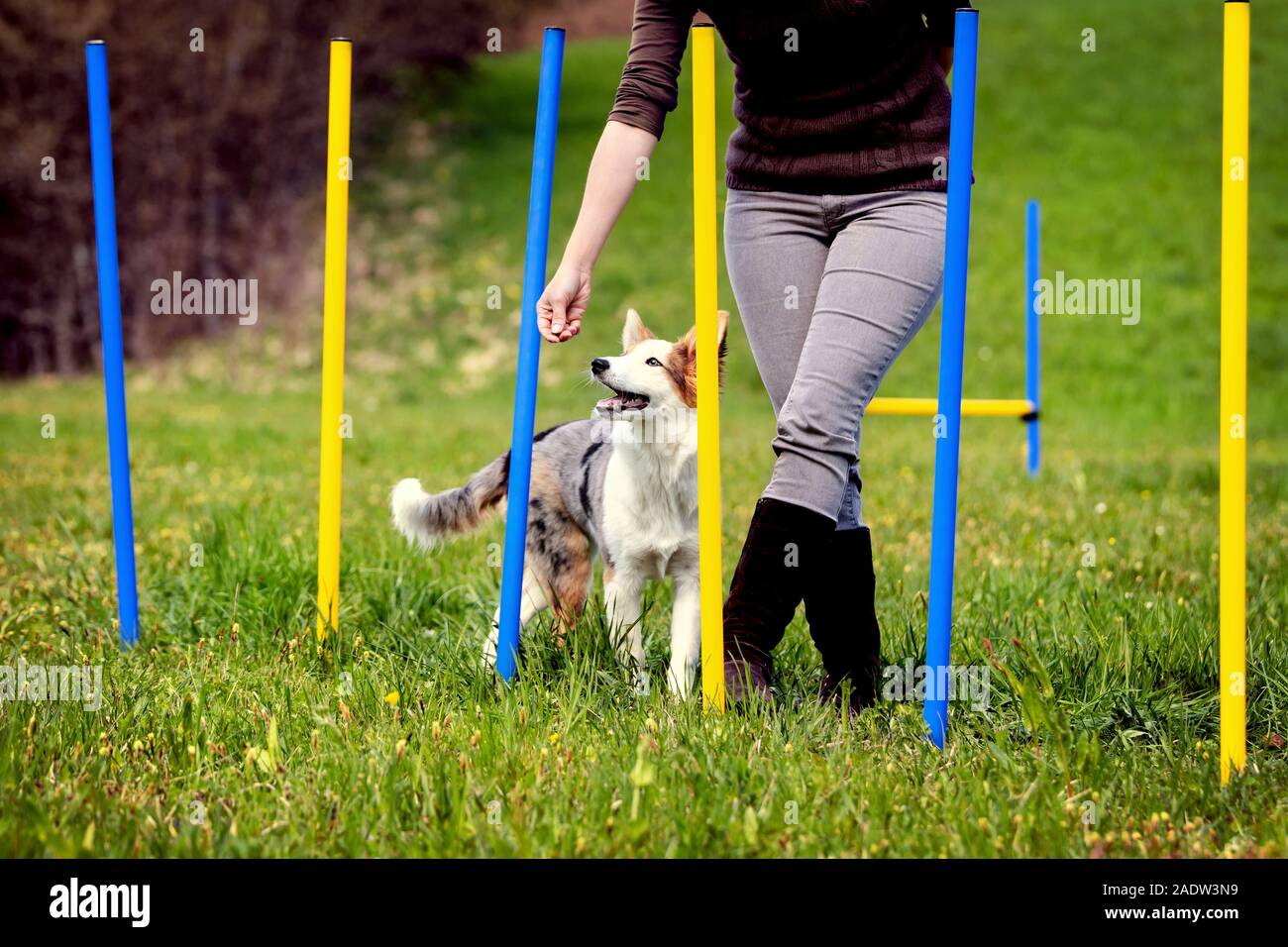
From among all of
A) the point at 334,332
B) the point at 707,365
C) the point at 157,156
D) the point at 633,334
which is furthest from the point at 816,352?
the point at 157,156

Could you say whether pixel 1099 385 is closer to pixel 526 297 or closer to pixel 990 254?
pixel 990 254

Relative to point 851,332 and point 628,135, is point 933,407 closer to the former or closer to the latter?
point 851,332

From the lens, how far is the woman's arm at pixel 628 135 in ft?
9.93

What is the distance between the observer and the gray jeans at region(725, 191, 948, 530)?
9.50 ft

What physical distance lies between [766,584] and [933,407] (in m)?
3.08

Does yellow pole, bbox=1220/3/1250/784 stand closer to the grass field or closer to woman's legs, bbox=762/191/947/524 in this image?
the grass field

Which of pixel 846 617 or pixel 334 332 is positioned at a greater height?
pixel 334 332

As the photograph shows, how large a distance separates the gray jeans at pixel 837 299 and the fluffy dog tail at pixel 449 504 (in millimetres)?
1301

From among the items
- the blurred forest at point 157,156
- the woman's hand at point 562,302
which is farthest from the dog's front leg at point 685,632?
the blurred forest at point 157,156

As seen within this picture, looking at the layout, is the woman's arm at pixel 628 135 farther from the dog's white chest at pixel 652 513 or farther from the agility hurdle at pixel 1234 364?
the agility hurdle at pixel 1234 364

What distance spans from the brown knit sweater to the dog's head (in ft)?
2.27

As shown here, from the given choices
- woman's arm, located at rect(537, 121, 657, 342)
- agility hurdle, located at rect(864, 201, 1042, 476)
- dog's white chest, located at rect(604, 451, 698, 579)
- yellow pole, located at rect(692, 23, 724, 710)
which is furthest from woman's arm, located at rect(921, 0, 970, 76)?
agility hurdle, located at rect(864, 201, 1042, 476)

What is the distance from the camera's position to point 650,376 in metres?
3.62
